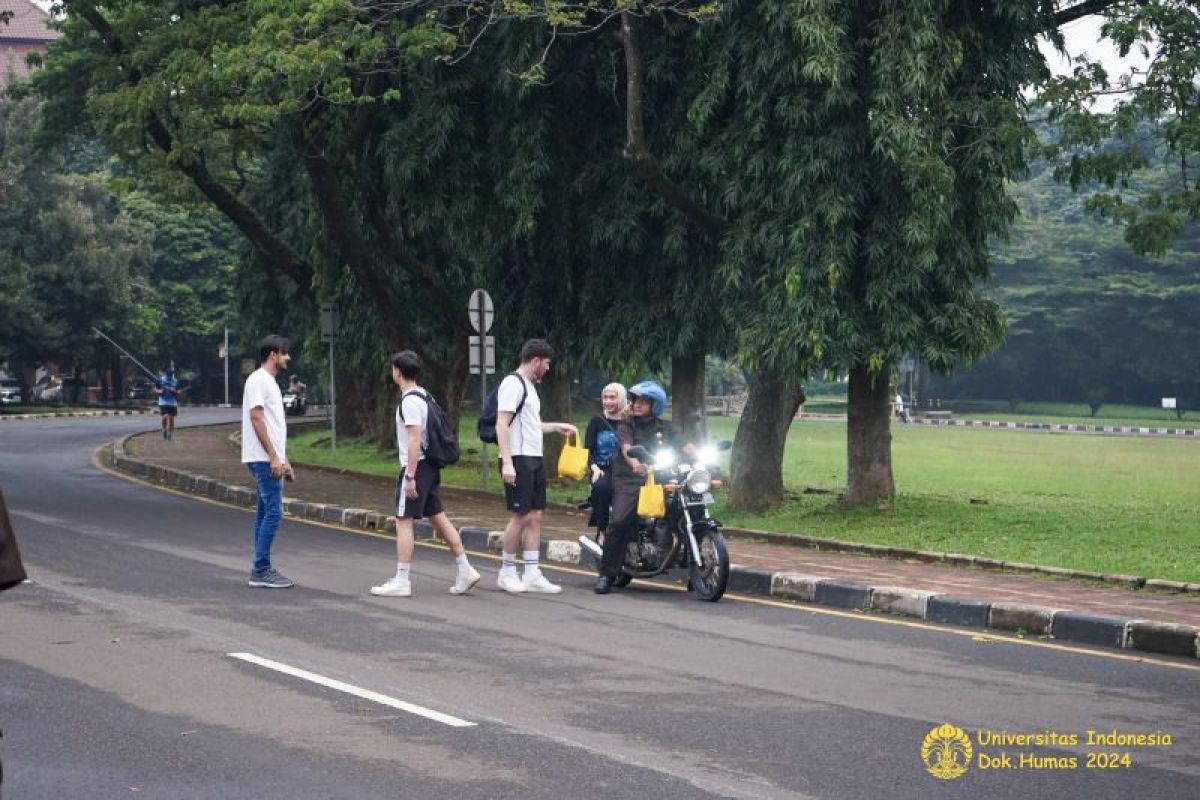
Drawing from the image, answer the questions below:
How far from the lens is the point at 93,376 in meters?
99.1

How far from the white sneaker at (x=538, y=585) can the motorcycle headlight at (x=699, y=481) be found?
1.34 meters

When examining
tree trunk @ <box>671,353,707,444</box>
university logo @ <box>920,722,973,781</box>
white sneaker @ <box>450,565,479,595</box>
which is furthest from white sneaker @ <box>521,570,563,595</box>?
tree trunk @ <box>671,353,707,444</box>

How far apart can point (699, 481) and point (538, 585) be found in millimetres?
1528

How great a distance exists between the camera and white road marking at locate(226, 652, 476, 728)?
843cm

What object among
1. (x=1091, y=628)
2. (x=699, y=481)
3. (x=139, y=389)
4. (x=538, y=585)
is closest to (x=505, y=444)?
(x=538, y=585)

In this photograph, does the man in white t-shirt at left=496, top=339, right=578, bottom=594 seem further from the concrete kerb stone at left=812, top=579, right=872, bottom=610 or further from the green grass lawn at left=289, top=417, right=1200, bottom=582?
the green grass lawn at left=289, top=417, right=1200, bottom=582

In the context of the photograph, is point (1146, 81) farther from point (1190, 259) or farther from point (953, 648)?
point (1190, 259)

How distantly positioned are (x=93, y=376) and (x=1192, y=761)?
9663cm

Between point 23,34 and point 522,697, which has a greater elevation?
point 23,34

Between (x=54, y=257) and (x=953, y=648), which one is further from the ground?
(x=54, y=257)

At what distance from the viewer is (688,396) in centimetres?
2431

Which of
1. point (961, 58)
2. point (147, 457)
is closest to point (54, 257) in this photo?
point (147, 457)

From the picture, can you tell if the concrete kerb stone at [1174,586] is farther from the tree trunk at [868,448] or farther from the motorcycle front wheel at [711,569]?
the tree trunk at [868,448]

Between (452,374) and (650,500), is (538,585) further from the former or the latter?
(452,374)
